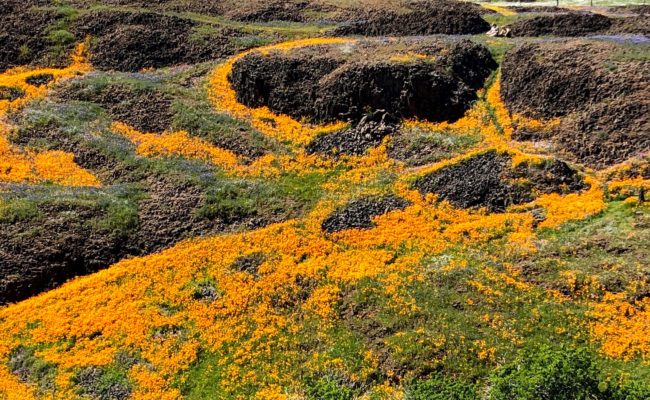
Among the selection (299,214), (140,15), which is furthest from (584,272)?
(140,15)

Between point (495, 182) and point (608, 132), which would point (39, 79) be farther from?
point (608, 132)

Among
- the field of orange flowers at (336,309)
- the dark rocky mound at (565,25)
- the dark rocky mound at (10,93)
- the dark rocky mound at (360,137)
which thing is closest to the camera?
the field of orange flowers at (336,309)

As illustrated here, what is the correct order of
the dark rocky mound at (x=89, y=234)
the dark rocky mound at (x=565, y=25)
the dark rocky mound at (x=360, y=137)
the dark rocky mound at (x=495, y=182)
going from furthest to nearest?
the dark rocky mound at (x=565, y=25) → the dark rocky mound at (x=360, y=137) → the dark rocky mound at (x=495, y=182) → the dark rocky mound at (x=89, y=234)

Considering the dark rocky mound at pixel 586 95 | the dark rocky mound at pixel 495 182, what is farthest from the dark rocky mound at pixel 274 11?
the dark rocky mound at pixel 495 182

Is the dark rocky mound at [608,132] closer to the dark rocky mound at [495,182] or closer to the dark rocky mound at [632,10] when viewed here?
the dark rocky mound at [495,182]

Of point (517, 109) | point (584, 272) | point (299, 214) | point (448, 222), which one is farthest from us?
point (517, 109)

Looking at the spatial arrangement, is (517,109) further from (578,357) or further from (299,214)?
(578,357)

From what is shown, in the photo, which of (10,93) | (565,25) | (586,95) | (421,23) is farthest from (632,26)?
(10,93)
